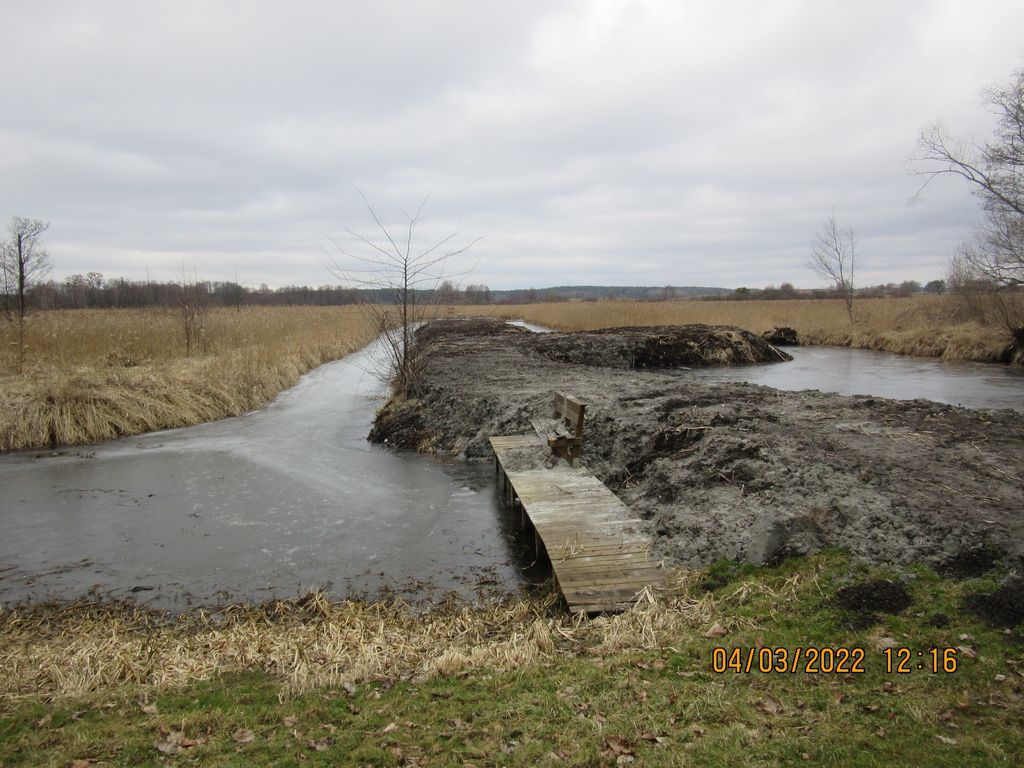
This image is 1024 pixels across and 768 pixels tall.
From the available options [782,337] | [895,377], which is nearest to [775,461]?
[895,377]

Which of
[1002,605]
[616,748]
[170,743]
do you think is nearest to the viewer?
[616,748]

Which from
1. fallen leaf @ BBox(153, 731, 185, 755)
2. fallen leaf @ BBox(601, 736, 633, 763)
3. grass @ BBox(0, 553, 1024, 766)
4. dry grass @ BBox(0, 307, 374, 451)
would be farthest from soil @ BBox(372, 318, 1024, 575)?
dry grass @ BBox(0, 307, 374, 451)

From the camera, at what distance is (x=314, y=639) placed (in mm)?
4621

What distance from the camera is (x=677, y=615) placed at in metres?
4.48

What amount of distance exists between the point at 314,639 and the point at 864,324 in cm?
3426

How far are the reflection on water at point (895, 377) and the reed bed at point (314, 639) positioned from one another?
11.6 m

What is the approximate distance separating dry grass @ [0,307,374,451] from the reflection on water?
12.7 metres

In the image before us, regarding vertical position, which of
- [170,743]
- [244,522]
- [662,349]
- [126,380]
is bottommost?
[244,522]

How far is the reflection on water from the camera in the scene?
48.4ft

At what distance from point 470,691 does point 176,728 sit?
1555 millimetres

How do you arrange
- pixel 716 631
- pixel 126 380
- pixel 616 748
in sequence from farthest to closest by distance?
pixel 126 380
pixel 716 631
pixel 616 748
